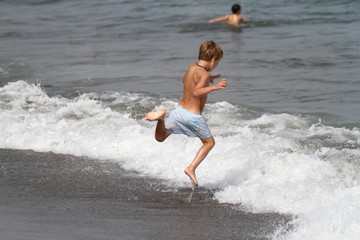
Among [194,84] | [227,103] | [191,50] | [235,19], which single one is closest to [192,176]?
[194,84]

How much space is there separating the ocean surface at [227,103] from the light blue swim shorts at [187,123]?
583 millimetres

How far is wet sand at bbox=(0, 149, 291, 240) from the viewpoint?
5.11 meters

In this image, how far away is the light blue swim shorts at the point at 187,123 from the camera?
6.02 meters

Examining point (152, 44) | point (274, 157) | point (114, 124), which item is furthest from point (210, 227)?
point (152, 44)

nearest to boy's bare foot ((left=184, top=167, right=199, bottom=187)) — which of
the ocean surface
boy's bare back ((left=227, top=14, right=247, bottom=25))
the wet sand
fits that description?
the wet sand

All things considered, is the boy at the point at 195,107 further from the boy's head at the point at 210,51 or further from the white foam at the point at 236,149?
the white foam at the point at 236,149

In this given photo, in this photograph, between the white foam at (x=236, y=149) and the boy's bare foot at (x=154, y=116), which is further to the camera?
the boy's bare foot at (x=154, y=116)

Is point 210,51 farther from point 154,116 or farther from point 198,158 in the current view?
point 198,158

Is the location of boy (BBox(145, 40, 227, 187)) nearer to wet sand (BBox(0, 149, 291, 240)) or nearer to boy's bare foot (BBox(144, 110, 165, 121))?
boy's bare foot (BBox(144, 110, 165, 121))

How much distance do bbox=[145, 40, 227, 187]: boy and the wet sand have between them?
437 mm

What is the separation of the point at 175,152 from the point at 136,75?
532 cm

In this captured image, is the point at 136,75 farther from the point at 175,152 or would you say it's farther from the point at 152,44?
the point at 175,152

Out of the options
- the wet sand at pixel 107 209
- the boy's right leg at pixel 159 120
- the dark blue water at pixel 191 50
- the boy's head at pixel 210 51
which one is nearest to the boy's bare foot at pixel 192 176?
the wet sand at pixel 107 209

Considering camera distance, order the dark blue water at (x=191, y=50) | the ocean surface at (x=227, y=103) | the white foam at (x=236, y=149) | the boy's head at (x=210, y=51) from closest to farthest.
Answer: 1. the white foam at (x=236, y=149)
2. the boy's head at (x=210, y=51)
3. the ocean surface at (x=227, y=103)
4. the dark blue water at (x=191, y=50)
